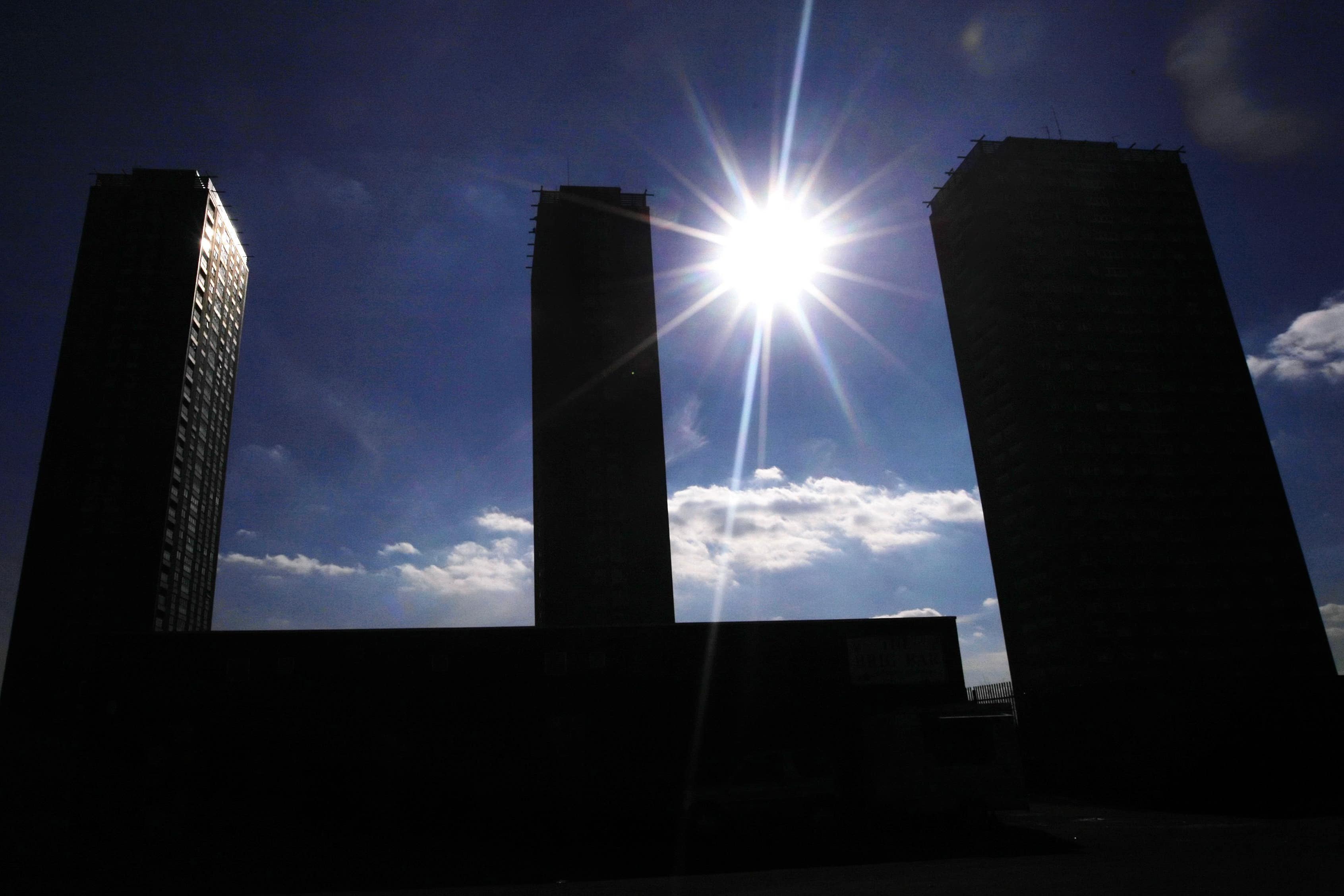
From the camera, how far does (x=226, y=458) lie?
8488 cm

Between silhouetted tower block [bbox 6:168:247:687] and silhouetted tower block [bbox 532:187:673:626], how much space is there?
31.4m

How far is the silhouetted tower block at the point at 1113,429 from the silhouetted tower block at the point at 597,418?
3432 centimetres

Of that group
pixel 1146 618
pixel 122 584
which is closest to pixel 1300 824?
pixel 1146 618

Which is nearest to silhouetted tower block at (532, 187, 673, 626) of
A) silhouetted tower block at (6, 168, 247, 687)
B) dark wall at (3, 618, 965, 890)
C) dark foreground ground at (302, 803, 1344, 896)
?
silhouetted tower block at (6, 168, 247, 687)

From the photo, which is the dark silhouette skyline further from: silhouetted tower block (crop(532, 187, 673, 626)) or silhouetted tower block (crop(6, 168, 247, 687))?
silhouetted tower block (crop(6, 168, 247, 687))

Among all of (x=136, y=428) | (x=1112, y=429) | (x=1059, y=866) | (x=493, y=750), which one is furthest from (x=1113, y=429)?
(x=136, y=428)

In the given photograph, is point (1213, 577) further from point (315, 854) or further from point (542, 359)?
point (315, 854)

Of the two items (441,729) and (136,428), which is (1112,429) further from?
(136,428)

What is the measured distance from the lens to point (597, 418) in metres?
74.9

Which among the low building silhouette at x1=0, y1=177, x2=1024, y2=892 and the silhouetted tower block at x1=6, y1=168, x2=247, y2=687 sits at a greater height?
the silhouetted tower block at x1=6, y1=168, x2=247, y2=687

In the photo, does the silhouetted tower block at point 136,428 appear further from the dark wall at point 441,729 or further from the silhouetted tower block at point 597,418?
the dark wall at point 441,729

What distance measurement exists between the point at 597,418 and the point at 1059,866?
2504 inches

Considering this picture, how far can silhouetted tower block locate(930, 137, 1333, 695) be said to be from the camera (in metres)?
74.2

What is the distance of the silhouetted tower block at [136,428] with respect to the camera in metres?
65.1
